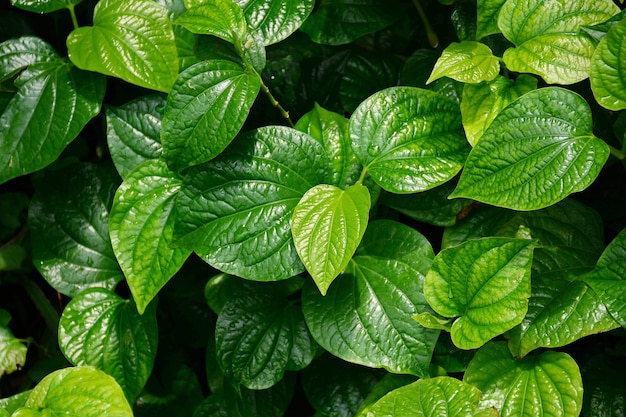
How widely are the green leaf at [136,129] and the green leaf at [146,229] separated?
7 cm

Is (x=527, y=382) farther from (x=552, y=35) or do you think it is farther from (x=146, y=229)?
(x=146, y=229)

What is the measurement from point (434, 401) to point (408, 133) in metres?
0.47

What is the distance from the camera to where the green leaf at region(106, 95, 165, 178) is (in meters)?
1.29

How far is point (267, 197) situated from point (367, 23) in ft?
1.59

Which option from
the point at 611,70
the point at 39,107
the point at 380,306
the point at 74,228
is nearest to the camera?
the point at 611,70

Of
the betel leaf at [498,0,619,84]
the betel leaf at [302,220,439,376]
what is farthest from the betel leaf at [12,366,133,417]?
the betel leaf at [498,0,619,84]

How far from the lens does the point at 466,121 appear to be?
1.13 m

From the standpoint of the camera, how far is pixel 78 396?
1139 mm

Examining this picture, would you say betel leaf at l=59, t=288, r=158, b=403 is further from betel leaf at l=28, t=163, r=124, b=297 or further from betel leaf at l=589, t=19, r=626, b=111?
betel leaf at l=589, t=19, r=626, b=111

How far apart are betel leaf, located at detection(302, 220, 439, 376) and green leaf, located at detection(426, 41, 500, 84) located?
11.4 inches

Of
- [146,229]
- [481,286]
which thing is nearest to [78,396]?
[146,229]

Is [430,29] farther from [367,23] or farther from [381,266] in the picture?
[381,266]

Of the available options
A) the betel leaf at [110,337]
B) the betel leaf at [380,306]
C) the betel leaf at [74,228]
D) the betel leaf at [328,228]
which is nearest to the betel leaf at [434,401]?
the betel leaf at [380,306]

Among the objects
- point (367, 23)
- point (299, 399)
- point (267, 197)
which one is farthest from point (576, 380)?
point (367, 23)
